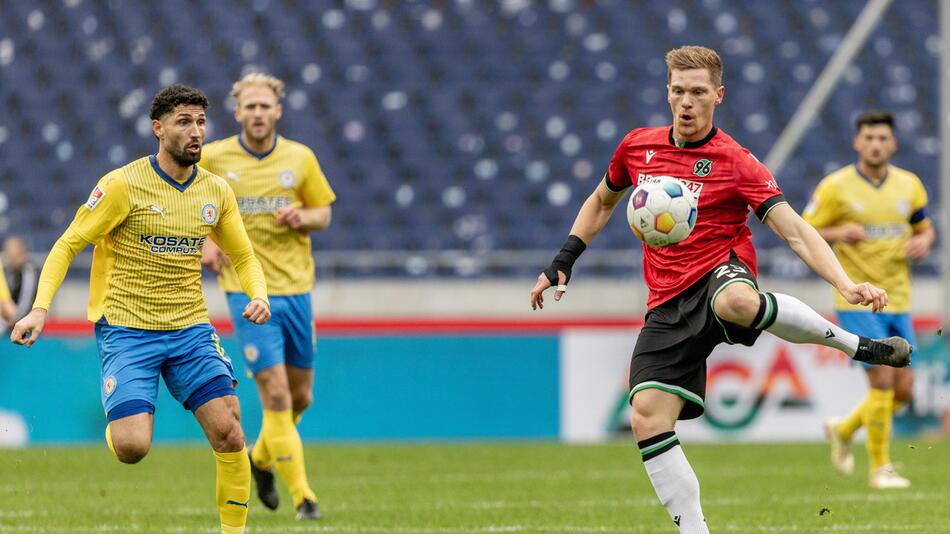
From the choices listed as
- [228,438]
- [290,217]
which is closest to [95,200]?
[228,438]

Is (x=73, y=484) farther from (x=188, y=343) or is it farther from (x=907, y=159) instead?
(x=907, y=159)

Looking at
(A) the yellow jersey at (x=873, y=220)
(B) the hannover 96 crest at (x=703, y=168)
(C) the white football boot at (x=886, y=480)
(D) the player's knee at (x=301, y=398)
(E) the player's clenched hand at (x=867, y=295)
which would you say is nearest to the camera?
(E) the player's clenched hand at (x=867, y=295)

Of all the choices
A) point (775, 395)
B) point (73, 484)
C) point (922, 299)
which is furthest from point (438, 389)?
point (922, 299)

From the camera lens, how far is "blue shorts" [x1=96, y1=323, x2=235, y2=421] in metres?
5.64

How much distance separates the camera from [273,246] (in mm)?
7930

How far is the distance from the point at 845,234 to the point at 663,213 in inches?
164

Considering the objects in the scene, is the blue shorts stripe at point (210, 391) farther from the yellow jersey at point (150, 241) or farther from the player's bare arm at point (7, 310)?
the player's bare arm at point (7, 310)

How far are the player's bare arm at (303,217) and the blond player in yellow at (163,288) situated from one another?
1834 mm

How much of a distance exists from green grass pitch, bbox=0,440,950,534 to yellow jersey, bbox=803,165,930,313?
133cm

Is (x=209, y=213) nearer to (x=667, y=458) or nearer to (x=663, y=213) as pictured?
(x=663, y=213)

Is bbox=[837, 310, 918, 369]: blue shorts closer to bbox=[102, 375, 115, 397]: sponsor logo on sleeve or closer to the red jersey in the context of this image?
the red jersey

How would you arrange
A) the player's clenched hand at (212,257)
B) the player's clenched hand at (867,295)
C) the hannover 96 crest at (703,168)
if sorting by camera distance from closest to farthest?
1. the player's clenched hand at (867,295)
2. the hannover 96 crest at (703,168)
3. the player's clenched hand at (212,257)

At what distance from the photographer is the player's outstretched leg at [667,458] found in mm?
5270

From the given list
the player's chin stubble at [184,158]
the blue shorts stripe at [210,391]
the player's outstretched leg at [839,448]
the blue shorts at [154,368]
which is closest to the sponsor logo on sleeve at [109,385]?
the blue shorts at [154,368]
